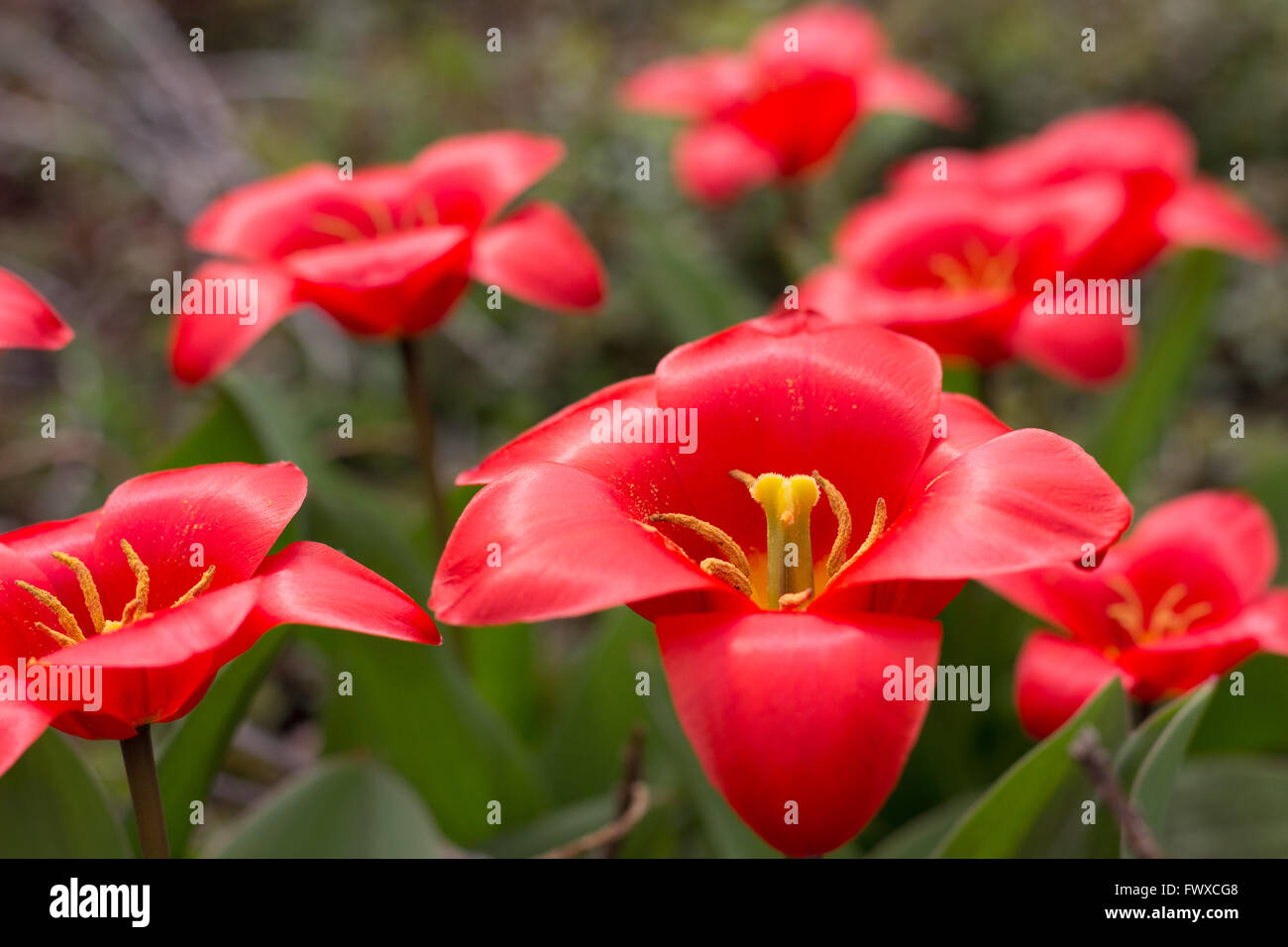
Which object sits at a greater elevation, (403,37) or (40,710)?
(403,37)

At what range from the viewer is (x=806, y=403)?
0.72 metres

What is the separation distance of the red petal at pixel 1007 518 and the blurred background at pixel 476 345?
1.34 feet

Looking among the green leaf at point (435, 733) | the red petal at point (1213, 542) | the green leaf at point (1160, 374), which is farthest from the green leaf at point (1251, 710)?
the green leaf at point (435, 733)

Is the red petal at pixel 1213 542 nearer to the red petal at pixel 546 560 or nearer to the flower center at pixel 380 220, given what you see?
the red petal at pixel 546 560

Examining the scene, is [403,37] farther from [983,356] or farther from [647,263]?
[983,356]

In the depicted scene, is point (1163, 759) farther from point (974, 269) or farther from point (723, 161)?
point (723, 161)

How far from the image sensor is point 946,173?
1.47 m

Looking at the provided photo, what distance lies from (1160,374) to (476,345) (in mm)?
1279

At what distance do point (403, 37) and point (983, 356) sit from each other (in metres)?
2.59

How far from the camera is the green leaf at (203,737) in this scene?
0.85m

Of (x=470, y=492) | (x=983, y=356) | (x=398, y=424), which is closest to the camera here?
(x=983, y=356)
